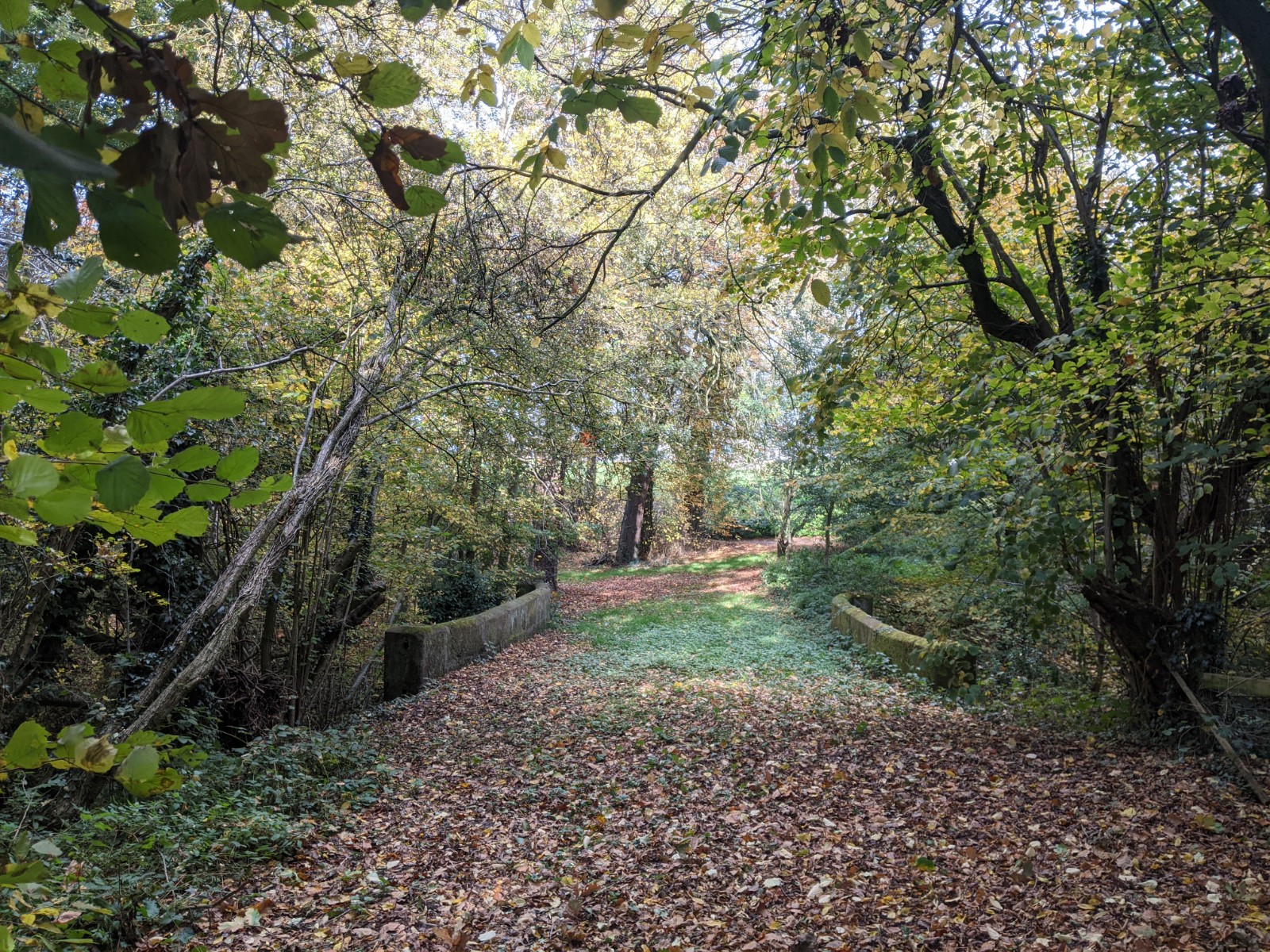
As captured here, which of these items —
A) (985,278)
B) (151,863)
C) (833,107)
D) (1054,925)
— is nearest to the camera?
(833,107)

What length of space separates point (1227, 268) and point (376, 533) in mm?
7239

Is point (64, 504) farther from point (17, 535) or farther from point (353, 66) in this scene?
point (353, 66)

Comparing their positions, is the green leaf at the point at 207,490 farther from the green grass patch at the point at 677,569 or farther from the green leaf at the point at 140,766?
the green grass patch at the point at 677,569

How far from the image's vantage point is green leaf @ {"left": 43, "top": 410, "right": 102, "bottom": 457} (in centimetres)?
88

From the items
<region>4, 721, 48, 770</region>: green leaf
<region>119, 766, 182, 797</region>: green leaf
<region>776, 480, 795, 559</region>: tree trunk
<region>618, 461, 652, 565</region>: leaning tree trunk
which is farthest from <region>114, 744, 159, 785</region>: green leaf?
<region>618, 461, 652, 565</region>: leaning tree trunk

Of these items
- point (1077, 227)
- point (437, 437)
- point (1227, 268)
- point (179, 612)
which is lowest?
point (179, 612)

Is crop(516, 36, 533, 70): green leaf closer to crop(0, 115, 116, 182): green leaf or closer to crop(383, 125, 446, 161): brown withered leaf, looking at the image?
crop(383, 125, 446, 161): brown withered leaf

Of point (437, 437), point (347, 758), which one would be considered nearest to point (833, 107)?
point (347, 758)

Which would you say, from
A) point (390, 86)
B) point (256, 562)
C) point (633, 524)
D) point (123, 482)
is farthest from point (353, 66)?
point (633, 524)

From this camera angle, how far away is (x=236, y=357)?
20.5ft

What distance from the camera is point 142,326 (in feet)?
3.29

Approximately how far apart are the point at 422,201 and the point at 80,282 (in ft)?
1.55

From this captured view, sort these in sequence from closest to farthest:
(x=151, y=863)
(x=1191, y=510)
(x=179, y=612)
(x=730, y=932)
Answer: (x=730, y=932)
(x=151, y=863)
(x=1191, y=510)
(x=179, y=612)

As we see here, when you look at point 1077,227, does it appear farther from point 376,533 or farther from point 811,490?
point 811,490
